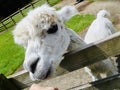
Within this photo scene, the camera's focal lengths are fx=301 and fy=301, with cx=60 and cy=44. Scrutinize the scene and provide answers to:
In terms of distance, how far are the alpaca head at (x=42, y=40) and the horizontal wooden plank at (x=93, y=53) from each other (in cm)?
15

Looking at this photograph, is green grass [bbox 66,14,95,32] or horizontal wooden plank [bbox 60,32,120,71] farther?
green grass [bbox 66,14,95,32]

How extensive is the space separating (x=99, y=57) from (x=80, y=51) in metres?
0.20

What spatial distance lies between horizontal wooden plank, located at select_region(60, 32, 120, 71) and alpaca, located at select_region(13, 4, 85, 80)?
14cm

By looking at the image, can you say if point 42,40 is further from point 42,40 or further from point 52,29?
point 52,29

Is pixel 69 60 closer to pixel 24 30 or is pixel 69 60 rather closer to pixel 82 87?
pixel 82 87

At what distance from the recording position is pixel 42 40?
3338mm

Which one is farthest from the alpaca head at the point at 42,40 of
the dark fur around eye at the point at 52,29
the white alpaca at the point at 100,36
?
the white alpaca at the point at 100,36

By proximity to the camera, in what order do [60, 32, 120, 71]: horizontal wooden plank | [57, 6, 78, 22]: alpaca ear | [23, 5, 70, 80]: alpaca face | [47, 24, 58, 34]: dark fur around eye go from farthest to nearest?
[57, 6, 78, 22]: alpaca ear → [47, 24, 58, 34]: dark fur around eye → [23, 5, 70, 80]: alpaca face → [60, 32, 120, 71]: horizontal wooden plank

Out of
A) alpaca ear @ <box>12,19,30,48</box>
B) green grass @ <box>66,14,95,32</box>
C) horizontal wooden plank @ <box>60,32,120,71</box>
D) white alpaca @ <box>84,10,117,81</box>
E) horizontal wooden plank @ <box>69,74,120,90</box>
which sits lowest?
green grass @ <box>66,14,95,32</box>

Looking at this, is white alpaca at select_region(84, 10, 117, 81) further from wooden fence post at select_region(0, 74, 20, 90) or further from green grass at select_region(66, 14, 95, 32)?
green grass at select_region(66, 14, 95, 32)

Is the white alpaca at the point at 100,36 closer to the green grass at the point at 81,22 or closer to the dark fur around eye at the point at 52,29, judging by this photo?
the dark fur around eye at the point at 52,29

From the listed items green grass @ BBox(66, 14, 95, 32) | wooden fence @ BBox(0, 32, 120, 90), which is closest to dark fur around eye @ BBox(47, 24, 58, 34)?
wooden fence @ BBox(0, 32, 120, 90)

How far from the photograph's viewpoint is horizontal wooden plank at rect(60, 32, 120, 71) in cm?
286

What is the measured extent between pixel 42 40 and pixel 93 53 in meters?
0.64
